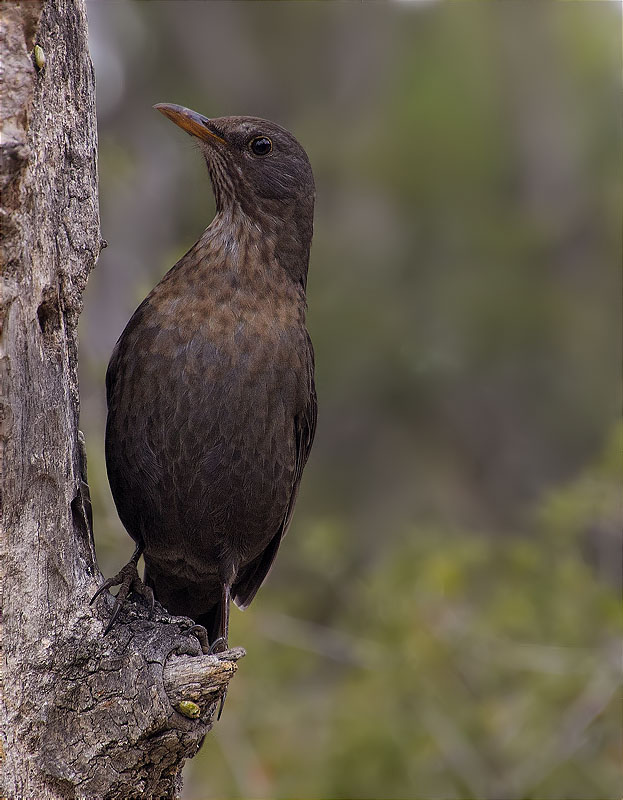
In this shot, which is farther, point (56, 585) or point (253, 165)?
point (253, 165)

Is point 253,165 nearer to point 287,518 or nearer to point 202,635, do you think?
point 287,518

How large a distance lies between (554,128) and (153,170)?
4549 millimetres

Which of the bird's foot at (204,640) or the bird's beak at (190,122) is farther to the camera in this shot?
the bird's beak at (190,122)

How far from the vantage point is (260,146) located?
440cm

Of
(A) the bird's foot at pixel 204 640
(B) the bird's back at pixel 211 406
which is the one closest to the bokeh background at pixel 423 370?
(B) the bird's back at pixel 211 406

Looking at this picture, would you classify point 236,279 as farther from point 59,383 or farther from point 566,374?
point 566,374

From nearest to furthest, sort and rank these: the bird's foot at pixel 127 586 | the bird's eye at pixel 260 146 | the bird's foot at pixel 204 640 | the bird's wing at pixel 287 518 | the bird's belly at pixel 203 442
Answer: the bird's foot at pixel 127 586, the bird's foot at pixel 204 640, the bird's belly at pixel 203 442, the bird's wing at pixel 287 518, the bird's eye at pixel 260 146

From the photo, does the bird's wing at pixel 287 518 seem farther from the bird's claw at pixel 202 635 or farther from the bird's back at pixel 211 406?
the bird's claw at pixel 202 635

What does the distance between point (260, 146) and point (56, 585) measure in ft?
6.90

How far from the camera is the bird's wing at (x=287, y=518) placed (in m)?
4.28

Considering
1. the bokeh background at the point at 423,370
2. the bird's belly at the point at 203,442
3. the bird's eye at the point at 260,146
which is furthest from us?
the bokeh background at the point at 423,370

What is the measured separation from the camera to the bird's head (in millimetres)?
4367

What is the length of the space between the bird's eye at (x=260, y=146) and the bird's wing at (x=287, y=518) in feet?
2.64

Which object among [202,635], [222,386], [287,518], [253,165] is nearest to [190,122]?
[253,165]
